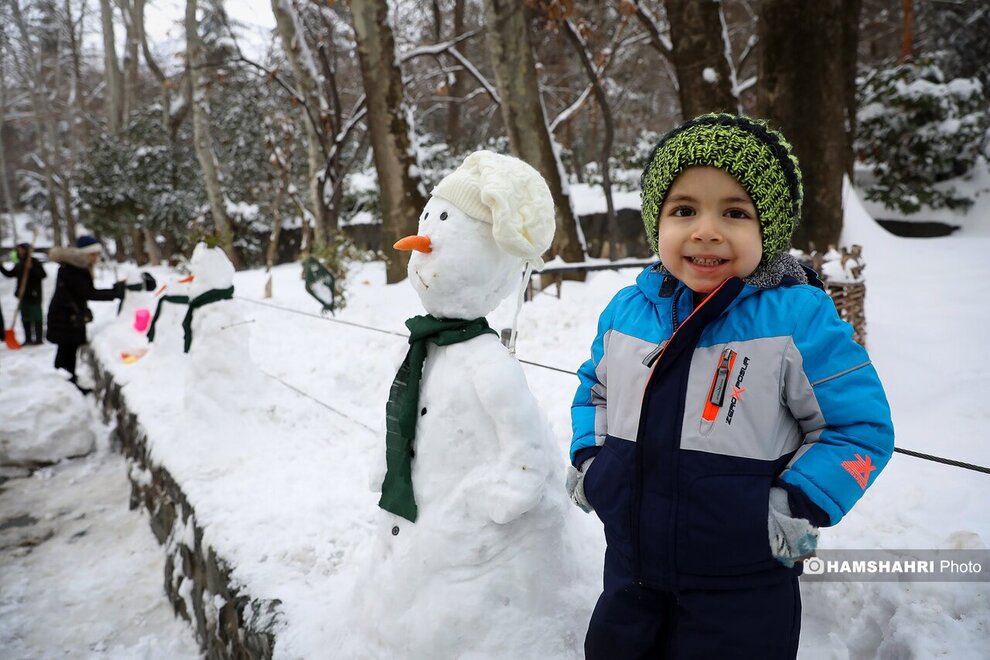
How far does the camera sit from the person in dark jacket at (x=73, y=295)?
6.93 metres

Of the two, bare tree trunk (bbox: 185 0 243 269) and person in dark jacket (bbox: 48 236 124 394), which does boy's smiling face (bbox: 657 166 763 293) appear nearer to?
person in dark jacket (bbox: 48 236 124 394)

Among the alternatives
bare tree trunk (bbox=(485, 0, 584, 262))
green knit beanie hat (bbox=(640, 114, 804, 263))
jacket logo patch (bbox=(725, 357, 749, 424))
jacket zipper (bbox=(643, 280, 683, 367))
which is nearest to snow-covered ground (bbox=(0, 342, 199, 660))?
jacket zipper (bbox=(643, 280, 683, 367))

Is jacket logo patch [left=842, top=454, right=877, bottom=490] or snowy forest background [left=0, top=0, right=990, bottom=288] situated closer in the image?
jacket logo patch [left=842, top=454, right=877, bottom=490]

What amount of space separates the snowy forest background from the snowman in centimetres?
440

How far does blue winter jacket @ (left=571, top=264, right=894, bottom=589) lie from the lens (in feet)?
3.84

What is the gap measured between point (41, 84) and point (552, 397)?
2462cm

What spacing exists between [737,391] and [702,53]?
527 cm

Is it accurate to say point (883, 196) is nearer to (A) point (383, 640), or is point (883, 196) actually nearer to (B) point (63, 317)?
(A) point (383, 640)

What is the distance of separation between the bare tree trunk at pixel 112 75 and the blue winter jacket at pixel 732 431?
71.3ft

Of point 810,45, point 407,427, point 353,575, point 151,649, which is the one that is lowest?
point 151,649

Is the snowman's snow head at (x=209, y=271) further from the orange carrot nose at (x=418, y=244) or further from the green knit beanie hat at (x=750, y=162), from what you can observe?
the green knit beanie hat at (x=750, y=162)

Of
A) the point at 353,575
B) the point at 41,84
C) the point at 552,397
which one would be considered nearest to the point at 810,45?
the point at 552,397

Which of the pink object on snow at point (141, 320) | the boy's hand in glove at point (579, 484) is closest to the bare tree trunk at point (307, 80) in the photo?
the pink object on snow at point (141, 320)

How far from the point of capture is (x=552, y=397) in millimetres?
3680
